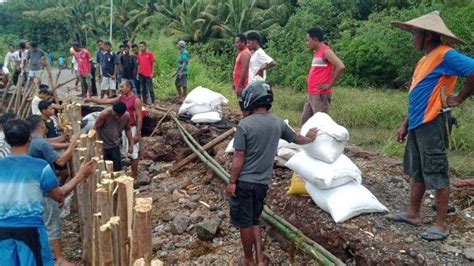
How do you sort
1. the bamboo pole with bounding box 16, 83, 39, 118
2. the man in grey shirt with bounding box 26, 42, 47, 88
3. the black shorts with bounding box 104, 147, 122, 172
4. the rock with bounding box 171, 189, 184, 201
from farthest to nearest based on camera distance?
the man in grey shirt with bounding box 26, 42, 47, 88 → the bamboo pole with bounding box 16, 83, 39, 118 → the rock with bounding box 171, 189, 184, 201 → the black shorts with bounding box 104, 147, 122, 172

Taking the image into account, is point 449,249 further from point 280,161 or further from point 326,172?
point 280,161

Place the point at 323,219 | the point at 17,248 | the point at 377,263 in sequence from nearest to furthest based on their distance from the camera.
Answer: the point at 17,248
the point at 377,263
the point at 323,219

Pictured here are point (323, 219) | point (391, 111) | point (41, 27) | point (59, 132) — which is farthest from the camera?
point (41, 27)

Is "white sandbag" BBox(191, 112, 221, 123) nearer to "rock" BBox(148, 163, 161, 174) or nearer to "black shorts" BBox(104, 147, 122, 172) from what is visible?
"rock" BBox(148, 163, 161, 174)

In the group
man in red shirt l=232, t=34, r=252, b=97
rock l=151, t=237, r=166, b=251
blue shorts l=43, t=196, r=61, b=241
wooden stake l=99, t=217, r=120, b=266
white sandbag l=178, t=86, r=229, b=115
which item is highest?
man in red shirt l=232, t=34, r=252, b=97

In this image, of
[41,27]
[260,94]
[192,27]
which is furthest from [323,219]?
[41,27]

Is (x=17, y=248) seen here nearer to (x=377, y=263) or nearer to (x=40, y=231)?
(x=40, y=231)

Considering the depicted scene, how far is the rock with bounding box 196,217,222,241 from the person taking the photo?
4.69m

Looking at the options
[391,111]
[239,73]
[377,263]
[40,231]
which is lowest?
[391,111]

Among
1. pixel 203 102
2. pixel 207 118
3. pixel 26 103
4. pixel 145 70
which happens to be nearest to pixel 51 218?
pixel 207 118

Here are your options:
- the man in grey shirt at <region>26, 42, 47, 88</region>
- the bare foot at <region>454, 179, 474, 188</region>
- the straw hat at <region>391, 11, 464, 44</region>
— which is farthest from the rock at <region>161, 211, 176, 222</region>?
the man in grey shirt at <region>26, 42, 47, 88</region>

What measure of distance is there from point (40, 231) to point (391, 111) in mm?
9566

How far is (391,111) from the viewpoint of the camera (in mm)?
11164

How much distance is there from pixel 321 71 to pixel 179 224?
2.29m
